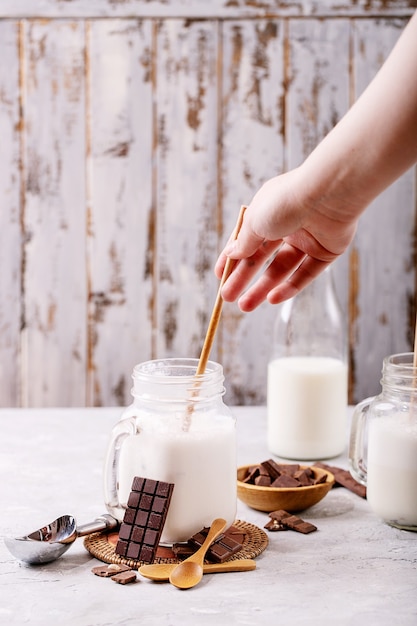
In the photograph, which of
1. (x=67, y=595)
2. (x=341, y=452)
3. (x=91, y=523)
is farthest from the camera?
(x=341, y=452)

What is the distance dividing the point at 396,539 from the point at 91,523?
1.23 ft

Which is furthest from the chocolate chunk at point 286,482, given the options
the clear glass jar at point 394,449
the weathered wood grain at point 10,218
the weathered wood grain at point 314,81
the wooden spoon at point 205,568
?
the weathered wood grain at point 10,218

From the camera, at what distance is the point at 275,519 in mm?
1026

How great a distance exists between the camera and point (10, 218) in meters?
2.37

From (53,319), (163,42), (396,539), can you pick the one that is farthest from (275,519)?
(163,42)

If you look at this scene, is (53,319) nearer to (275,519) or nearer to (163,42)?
(163,42)

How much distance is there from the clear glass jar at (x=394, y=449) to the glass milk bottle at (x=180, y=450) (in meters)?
0.19

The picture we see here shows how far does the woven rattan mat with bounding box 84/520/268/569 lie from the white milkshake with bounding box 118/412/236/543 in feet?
0.10

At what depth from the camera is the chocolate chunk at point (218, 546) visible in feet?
2.88

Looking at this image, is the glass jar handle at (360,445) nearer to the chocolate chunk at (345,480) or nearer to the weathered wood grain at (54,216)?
the chocolate chunk at (345,480)

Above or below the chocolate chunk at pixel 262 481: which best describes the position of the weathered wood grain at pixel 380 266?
above

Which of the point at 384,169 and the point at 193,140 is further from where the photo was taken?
the point at 193,140

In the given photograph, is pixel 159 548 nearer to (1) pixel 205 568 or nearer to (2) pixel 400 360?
(1) pixel 205 568

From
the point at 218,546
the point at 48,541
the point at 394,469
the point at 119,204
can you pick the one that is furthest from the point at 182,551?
the point at 119,204
